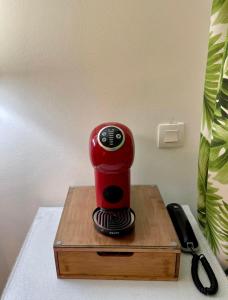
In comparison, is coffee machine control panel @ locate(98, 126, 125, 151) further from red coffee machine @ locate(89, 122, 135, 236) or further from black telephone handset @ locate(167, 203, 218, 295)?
black telephone handset @ locate(167, 203, 218, 295)

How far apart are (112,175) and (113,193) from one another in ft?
0.17

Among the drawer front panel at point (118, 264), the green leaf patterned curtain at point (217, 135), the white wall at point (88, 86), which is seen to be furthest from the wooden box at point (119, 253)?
the white wall at point (88, 86)

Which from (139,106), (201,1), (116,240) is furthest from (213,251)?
(201,1)

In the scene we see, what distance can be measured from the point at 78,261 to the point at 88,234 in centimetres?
7

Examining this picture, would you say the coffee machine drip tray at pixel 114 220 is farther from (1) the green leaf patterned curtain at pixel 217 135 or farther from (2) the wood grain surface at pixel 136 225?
(1) the green leaf patterned curtain at pixel 217 135

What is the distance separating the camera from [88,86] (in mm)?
791

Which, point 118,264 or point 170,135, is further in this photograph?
point 170,135

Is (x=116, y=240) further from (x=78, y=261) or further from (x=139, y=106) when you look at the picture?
(x=139, y=106)

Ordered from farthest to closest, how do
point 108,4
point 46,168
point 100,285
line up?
1. point 46,168
2. point 108,4
3. point 100,285

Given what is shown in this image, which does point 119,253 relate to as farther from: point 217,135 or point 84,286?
point 217,135

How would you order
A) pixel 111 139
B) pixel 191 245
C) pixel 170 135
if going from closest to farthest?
pixel 111 139, pixel 191 245, pixel 170 135

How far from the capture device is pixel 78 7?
0.72 m

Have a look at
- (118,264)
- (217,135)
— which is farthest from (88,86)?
(118,264)

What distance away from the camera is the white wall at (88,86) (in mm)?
725
